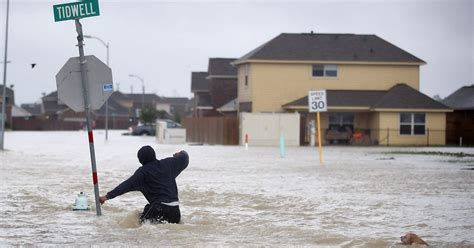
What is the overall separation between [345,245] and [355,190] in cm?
799

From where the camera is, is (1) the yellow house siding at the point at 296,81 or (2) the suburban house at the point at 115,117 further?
(2) the suburban house at the point at 115,117

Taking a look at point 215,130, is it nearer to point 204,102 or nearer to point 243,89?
point 243,89

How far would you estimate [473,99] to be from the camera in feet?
197

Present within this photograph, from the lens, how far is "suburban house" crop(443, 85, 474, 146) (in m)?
56.2

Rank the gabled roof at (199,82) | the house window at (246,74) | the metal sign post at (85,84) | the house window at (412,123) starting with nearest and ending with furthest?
the metal sign post at (85,84), the house window at (412,123), the house window at (246,74), the gabled roof at (199,82)

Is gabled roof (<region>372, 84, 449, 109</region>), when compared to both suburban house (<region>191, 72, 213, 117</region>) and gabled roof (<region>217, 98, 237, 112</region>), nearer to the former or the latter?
gabled roof (<region>217, 98, 237, 112</region>)

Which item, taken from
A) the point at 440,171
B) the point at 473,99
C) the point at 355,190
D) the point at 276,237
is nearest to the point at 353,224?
the point at 276,237

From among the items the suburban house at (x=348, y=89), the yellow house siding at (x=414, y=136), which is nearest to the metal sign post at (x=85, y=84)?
the suburban house at (x=348, y=89)

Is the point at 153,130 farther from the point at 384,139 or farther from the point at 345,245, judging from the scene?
the point at 345,245

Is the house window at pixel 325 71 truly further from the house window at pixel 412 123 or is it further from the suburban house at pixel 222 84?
the suburban house at pixel 222 84

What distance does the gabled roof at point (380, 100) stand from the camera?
52.8m

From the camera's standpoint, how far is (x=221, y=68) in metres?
72.8

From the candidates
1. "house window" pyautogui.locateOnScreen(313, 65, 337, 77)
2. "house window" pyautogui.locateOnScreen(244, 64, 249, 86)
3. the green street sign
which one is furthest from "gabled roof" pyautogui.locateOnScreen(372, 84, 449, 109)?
the green street sign

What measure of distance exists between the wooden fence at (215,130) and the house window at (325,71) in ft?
24.0
